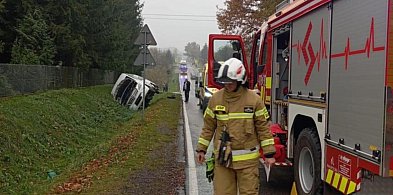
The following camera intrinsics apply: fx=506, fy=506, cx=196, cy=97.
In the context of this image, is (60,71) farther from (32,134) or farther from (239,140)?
(239,140)

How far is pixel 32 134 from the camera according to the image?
15.0 m

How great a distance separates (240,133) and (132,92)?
85.8 ft

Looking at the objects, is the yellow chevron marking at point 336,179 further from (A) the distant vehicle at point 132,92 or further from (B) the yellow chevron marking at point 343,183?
(A) the distant vehicle at point 132,92

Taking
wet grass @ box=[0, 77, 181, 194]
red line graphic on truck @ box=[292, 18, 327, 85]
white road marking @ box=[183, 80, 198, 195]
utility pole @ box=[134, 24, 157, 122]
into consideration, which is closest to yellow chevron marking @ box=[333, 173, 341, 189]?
red line graphic on truck @ box=[292, 18, 327, 85]

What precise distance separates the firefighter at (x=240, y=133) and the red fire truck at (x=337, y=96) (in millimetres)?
830

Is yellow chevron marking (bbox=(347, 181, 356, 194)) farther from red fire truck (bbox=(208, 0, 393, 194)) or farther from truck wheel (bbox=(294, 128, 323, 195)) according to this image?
truck wheel (bbox=(294, 128, 323, 195))

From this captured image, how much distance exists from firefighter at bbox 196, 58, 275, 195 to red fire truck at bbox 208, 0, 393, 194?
0.83 m

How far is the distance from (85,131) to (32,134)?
4800 mm

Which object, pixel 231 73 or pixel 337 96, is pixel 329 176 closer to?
pixel 337 96

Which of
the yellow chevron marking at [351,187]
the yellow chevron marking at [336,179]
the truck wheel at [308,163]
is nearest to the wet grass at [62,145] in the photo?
the truck wheel at [308,163]

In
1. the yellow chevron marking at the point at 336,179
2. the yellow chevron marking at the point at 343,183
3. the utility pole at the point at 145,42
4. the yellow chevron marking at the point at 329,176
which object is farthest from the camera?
the utility pole at the point at 145,42

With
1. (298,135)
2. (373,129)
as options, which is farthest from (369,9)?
(298,135)

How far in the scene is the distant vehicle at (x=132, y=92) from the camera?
29.6 meters

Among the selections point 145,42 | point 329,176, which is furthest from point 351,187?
point 145,42
